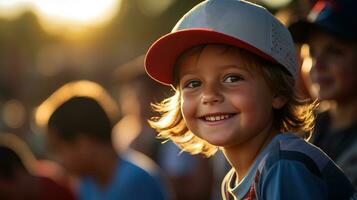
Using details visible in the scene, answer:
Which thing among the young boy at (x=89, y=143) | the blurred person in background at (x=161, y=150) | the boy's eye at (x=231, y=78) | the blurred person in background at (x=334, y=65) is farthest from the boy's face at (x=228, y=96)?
the blurred person in background at (x=161, y=150)

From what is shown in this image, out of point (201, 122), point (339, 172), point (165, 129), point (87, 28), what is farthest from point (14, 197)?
point (87, 28)

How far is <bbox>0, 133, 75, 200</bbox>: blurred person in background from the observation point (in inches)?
256

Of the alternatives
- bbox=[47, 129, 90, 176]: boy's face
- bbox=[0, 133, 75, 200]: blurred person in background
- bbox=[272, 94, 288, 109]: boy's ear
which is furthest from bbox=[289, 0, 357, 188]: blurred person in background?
bbox=[0, 133, 75, 200]: blurred person in background

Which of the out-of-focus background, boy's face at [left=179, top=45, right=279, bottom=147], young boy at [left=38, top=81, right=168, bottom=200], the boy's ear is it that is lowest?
the boy's ear

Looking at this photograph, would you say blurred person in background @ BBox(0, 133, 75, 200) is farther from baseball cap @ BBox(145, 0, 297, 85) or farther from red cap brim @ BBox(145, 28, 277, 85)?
baseball cap @ BBox(145, 0, 297, 85)

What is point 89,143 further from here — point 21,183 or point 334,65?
point 334,65

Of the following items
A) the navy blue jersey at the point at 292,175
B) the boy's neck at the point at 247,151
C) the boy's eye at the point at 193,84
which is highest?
the boy's eye at the point at 193,84

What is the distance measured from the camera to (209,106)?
12.9ft

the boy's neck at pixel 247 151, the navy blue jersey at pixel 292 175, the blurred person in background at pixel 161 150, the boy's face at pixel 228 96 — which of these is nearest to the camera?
the navy blue jersey at pixel 292 175

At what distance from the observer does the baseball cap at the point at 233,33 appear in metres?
3.79

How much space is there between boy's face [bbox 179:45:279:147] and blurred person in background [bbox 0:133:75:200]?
2.84 meters

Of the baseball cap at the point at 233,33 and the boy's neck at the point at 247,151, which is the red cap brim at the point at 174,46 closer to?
the baseball cap at the point at 233,33

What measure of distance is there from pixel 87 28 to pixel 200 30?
46.0 metres

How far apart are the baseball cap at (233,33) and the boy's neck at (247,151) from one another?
0.30 meters
